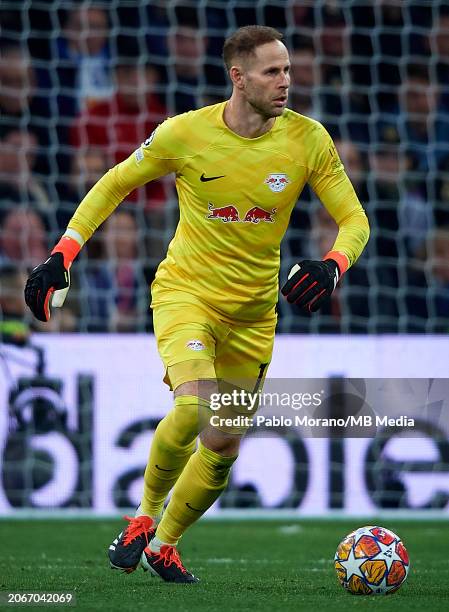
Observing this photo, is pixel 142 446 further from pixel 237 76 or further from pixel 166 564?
pixel 237 76

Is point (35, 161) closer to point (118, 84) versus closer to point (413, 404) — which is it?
point (118, 84)

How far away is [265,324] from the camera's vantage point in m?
5.43

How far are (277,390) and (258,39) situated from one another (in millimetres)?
2624

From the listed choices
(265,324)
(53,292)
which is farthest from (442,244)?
(53,292)

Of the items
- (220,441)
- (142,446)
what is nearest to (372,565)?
(220,441)

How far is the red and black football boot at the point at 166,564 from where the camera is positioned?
204 inches

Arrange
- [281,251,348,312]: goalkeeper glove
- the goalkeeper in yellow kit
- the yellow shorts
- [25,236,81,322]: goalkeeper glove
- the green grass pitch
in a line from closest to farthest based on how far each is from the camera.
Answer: the green grass pitch, [281,251,348,312]: goalkeeper glove, [25,236,81,322]: goalkeeper glove, the yellow shorts, the goalkeeper in yellow kit

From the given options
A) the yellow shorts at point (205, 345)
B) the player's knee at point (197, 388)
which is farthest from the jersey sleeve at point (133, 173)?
the player's knee at point (197, 388)

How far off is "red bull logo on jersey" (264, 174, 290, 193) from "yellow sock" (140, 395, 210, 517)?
3.05 ft

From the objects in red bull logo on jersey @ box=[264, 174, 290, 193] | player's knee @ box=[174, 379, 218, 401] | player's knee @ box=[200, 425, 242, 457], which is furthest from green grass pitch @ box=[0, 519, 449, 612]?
red bull logo on jersey @ box=[264, 174, 290, 193]

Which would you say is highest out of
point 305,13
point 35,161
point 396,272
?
point 305,13

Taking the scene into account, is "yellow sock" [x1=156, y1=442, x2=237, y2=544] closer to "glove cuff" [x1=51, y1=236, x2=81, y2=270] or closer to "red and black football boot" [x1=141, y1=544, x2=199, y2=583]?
"red and black football boot" [x1=141, y1=544, x2=199, y2=583]

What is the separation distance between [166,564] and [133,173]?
1.58 m

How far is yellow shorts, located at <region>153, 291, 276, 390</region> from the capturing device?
499 centimetres
